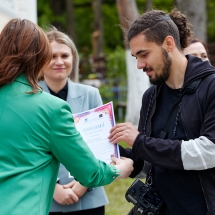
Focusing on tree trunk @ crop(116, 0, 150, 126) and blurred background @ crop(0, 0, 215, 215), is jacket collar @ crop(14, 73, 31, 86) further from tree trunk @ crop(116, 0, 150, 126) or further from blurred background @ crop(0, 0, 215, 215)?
tree trunk @ crop(116, 0, 150, 126)

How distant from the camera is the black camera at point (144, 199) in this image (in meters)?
3.04

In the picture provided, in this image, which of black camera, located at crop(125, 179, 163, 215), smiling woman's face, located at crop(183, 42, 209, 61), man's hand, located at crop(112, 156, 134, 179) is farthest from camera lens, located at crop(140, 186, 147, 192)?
smiling woman's face, located at crop(183, 42, 209, 61)

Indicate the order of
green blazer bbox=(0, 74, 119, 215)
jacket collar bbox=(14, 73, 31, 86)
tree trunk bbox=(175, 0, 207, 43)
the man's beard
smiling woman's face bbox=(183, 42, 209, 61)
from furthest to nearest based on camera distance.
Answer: tree trunk bbox=(175, 0, 207, 43) < smiling woman's face bbox=(183, 42, 209, 61) < the man's beard < jacket collar bbox=(14, 73, 31, 86) < green blazer bbox=(0, 74, 119, 215)

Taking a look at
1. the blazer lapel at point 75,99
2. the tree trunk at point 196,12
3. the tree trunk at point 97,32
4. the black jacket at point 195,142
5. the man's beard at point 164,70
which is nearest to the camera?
the black jacket at point 195,142

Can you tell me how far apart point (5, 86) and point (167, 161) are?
38.8 inches

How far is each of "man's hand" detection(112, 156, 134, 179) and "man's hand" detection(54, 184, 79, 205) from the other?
615mm

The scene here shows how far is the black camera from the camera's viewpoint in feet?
9.97

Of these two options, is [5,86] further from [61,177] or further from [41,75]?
[61,177]

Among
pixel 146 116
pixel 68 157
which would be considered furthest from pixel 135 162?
pixel 68 157

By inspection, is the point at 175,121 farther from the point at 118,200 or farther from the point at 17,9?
the point at 17,9

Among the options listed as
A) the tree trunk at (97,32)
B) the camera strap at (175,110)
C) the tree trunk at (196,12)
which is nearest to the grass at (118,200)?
the camera strap at (175,110)

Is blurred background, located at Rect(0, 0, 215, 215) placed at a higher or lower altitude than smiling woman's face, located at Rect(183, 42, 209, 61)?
lower

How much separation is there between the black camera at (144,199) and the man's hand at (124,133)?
0.34 meters

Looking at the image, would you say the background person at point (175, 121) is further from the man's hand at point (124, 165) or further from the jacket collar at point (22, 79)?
the jacket collar at point (22, 79)
